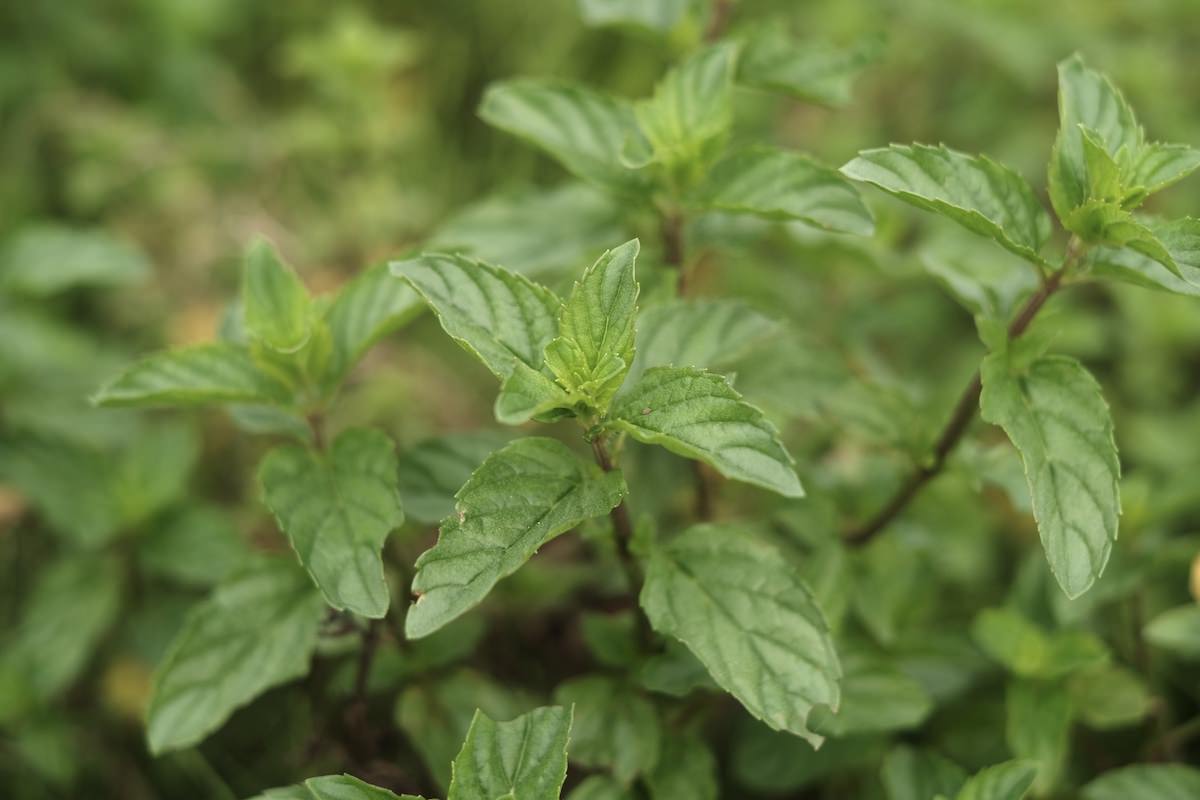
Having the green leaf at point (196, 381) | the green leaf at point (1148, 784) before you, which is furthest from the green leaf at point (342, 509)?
the green leaf at point (1148, 784)

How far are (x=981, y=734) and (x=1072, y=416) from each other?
659mm

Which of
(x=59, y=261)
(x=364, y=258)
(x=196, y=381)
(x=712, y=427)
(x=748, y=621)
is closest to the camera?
(x=712, y=427)

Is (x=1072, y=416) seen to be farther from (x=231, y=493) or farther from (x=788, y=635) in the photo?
(x=231, y=493)

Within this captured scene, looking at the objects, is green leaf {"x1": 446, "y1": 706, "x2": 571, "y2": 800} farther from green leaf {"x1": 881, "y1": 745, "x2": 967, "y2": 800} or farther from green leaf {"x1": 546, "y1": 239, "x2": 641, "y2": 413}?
green leaf {"x1": 881, "y1": 745, "x2": 967, "y2": 800}

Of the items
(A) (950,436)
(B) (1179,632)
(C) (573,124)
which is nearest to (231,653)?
(C) (573,124)

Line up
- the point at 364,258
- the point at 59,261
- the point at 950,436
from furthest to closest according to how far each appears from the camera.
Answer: the point at 364,258
the point at 59,261
the point at 950,436

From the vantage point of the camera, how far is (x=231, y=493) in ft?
7.70

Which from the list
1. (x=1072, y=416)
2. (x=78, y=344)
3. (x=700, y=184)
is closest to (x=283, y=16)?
(x=78, y=344)

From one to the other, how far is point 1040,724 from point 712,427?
31.1 inches

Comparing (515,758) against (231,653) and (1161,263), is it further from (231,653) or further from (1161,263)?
(1161,263)

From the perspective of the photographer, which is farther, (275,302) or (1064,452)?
(275,302)

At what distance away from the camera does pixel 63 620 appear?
177 centimetres

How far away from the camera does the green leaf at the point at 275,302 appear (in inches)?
54.2

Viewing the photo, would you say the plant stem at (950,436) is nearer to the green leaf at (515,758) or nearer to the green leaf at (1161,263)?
the green leaf at (1161,263)
